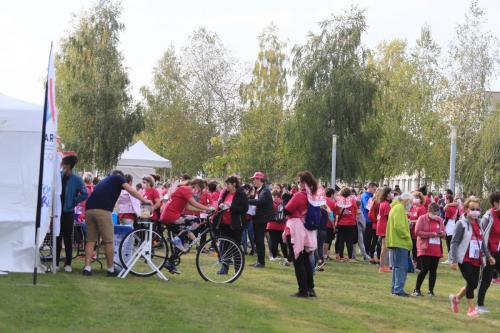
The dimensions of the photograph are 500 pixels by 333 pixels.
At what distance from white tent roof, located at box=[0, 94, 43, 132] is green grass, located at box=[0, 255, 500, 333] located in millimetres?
2490

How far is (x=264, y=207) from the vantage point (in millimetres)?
19453

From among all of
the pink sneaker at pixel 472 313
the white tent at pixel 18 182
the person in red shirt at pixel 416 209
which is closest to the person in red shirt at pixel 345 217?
the person in red shirt at pixel 416 209

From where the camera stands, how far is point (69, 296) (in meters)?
12.0

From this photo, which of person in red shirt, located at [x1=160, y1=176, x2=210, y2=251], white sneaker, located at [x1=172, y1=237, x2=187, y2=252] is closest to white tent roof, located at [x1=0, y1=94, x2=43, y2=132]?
person in red shirt, located at [x1=160, y1=176, x2=210, y2=251]

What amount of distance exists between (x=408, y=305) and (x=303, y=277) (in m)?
1.62

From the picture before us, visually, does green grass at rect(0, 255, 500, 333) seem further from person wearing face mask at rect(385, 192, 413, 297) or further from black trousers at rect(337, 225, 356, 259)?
black trousers at rect(337, 225, 356, 259)

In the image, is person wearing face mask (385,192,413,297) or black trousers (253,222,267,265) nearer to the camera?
person wearing face mask (385,192,413,297)

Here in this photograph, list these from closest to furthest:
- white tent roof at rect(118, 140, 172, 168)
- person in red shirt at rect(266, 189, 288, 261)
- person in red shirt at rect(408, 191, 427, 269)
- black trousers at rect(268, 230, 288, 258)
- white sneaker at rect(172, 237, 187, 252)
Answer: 1. white sneaker at rect(172, 237, 187, 252)
2. person in red shirt at rect(408, 191, 427, 269)
3. person in red shirt at rect(266, 189, 288, 261)
4. black trousers at rect(268, 230, 288, 258)
5. white tent roof at rect(118, 140, 172, 168)

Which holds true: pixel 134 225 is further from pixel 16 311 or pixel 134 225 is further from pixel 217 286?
pixel 16 311

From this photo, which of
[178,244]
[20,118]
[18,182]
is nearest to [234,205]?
[178,244]

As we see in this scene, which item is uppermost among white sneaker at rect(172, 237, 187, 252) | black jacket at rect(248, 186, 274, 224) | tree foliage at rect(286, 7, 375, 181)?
tree foliage at rect(286, 7, 375, 181)

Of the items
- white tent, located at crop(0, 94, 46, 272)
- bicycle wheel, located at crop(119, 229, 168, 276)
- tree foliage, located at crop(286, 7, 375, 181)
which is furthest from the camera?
tree foliage, located at crop(286, 7, 375, 181)

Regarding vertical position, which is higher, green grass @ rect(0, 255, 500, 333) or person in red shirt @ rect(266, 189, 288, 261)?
person in red shirt @ rect(266, 189, 288, 261)

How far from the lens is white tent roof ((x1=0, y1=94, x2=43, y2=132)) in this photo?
15148 mm
